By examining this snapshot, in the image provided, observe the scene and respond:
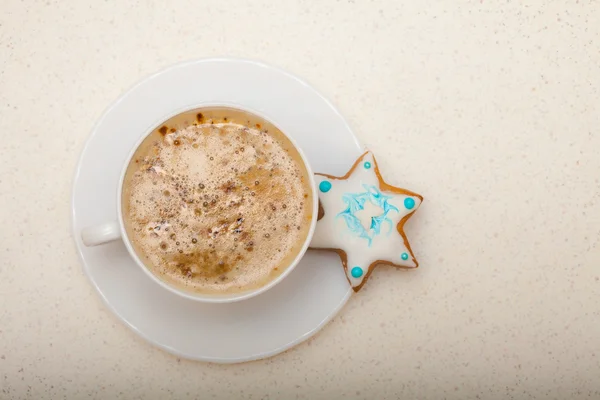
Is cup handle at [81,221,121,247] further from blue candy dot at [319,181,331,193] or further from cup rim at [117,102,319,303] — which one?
blue candy dot at [319,181,331,193]

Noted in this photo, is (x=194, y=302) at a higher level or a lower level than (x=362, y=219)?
lower

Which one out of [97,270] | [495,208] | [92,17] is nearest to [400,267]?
[495,208]

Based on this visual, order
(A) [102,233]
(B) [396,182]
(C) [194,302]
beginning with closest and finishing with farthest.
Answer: (A) [102,233], (C) [194,302], (B) [396,182]

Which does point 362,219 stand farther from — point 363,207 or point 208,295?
point 208,295

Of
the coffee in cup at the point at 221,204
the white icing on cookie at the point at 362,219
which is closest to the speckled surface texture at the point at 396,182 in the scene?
the white icing on cookie at the point at 362,219

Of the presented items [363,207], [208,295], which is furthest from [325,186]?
[208,295]

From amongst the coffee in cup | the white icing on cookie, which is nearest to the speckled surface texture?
the white icing on cookie

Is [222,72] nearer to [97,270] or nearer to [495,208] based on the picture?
[97,270]
